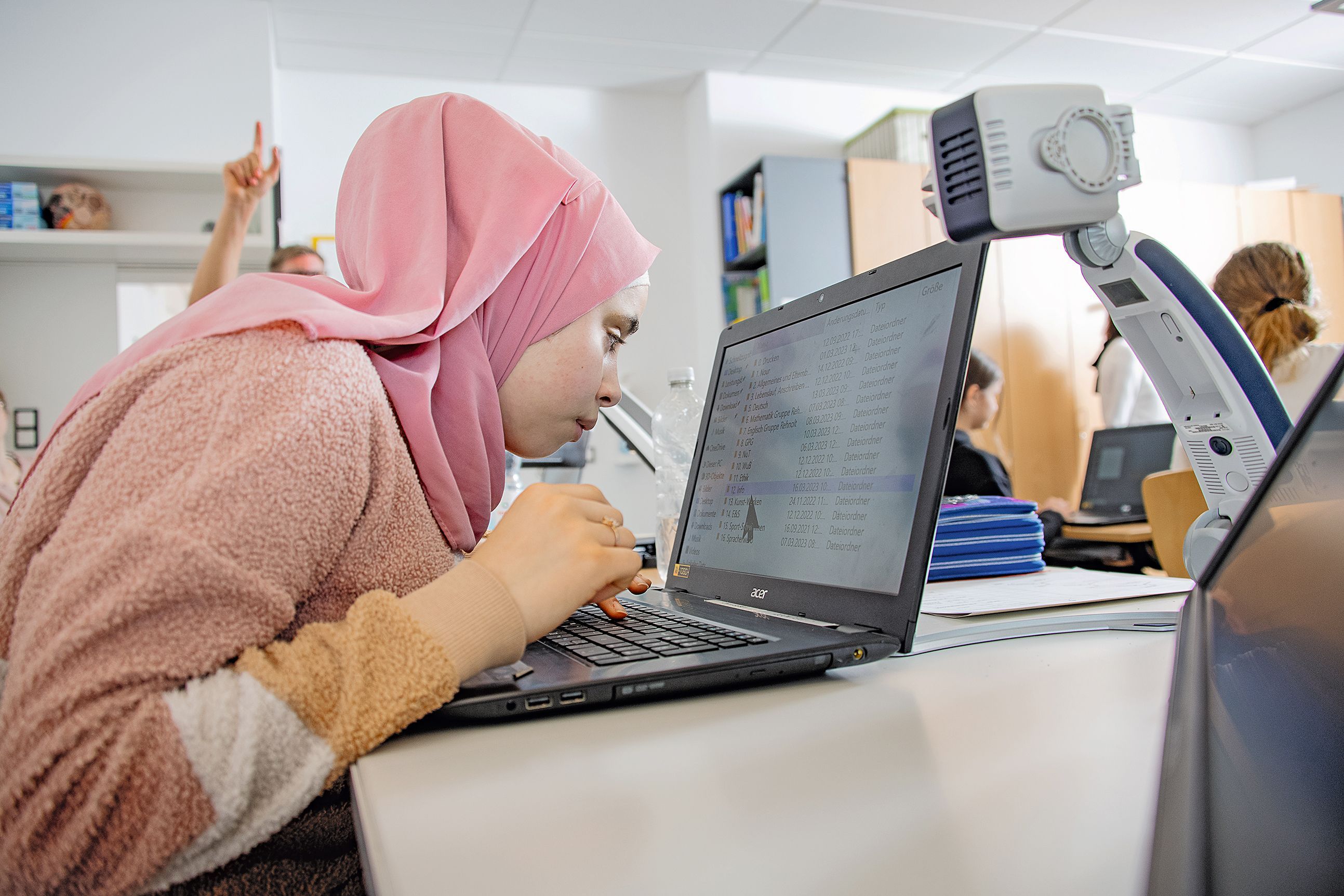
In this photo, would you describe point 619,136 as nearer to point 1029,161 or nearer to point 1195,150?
point 1195,150

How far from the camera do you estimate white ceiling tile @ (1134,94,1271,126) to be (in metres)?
4.66

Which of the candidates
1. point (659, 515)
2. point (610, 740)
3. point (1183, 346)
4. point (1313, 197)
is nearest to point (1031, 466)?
point (1313, 197)

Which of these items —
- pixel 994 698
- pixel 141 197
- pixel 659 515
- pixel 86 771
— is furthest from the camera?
pixel 141 197

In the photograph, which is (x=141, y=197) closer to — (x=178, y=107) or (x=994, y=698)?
(x=178, y=107)

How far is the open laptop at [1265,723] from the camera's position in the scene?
237mm

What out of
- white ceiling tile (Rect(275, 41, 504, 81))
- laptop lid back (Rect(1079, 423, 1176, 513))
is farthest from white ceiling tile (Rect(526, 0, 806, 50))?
laptop lid back (Rect(1079, 423, 1176, 513))

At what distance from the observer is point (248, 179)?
7.22ft

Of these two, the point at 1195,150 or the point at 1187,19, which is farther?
the point at 1195,150

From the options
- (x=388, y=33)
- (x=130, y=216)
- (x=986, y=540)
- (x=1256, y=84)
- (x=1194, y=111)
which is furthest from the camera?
(x=1194, y=111)

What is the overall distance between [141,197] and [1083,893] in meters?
3.57

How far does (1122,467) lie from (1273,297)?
33.6 inches

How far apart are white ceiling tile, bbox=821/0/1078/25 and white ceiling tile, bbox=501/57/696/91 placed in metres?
0.89

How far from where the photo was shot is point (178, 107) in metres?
3.20

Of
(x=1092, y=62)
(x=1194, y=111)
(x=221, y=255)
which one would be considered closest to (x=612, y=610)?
(x=221, y=255)
